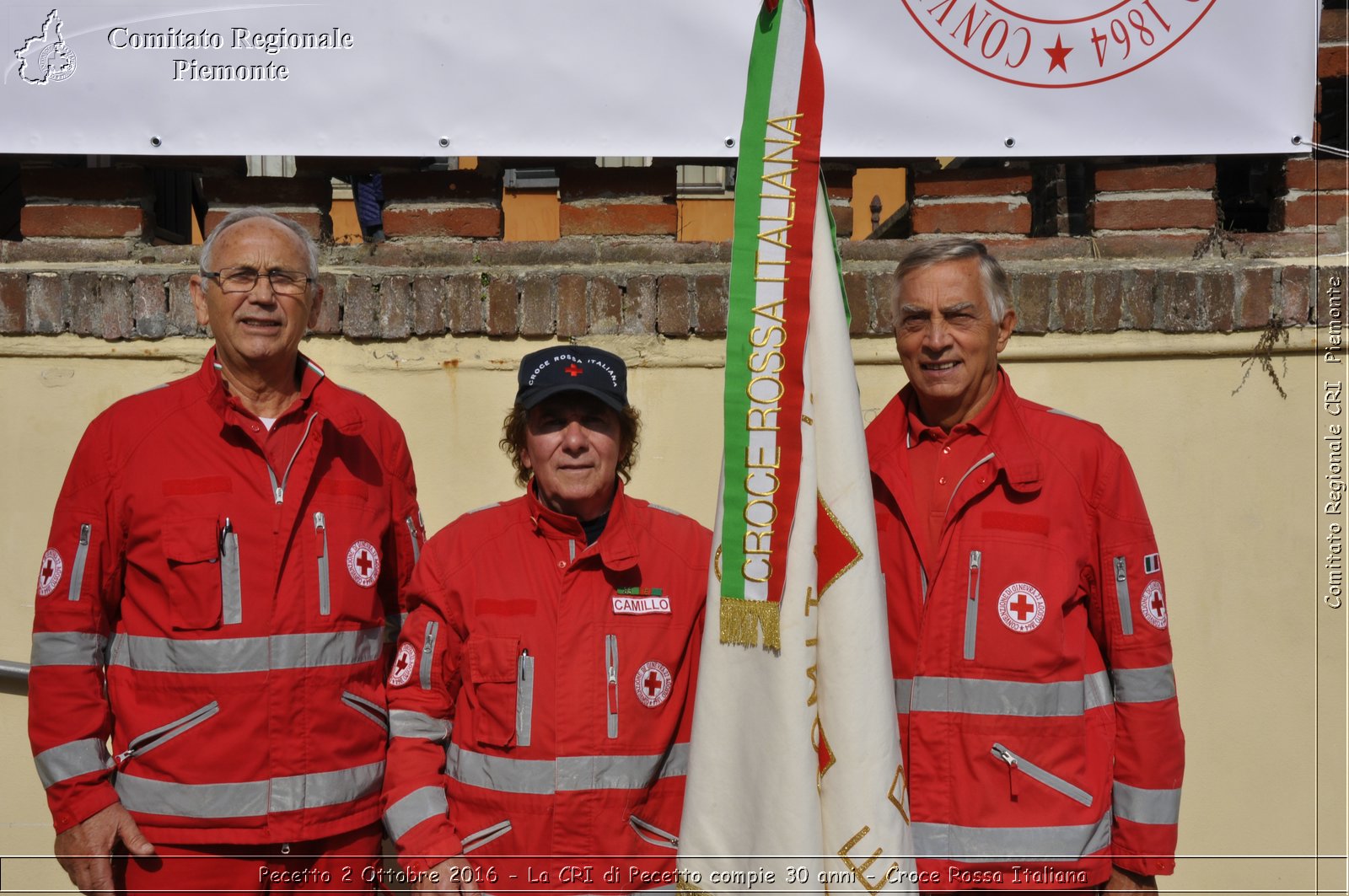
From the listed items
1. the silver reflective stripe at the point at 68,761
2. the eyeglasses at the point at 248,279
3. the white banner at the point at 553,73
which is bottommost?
the silver reflective stripe at the point at 68,761

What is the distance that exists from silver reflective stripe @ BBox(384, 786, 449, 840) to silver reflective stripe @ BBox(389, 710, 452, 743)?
0.38 ft

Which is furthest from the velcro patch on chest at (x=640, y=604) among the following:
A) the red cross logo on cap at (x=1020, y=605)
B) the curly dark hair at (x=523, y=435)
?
the red cross logo on cap at (x=1020, y=605)

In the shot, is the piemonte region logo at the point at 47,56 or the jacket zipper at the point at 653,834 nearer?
the jacket zipper at the point at 653,834

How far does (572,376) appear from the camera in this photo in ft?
8.50

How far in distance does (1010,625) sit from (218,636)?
171cm

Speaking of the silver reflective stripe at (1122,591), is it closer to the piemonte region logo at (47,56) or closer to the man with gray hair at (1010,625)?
the man with gray hair at (1010,625)

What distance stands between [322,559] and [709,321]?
1.44m

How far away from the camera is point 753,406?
2338mm

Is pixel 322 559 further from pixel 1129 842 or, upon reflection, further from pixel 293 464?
pixel 1129 842

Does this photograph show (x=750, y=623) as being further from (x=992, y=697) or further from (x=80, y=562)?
(x=80, y=562)

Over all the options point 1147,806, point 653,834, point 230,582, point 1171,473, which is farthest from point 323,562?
point 1171,473

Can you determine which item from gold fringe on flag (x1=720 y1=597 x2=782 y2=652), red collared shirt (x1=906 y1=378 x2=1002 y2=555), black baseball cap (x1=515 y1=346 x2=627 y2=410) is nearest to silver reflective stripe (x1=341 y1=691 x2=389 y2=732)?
black baseball cap (x1=515 y1=346 x2=627 y2=410)

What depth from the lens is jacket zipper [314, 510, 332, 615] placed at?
2.69 meters

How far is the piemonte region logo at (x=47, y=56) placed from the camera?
349 cm
